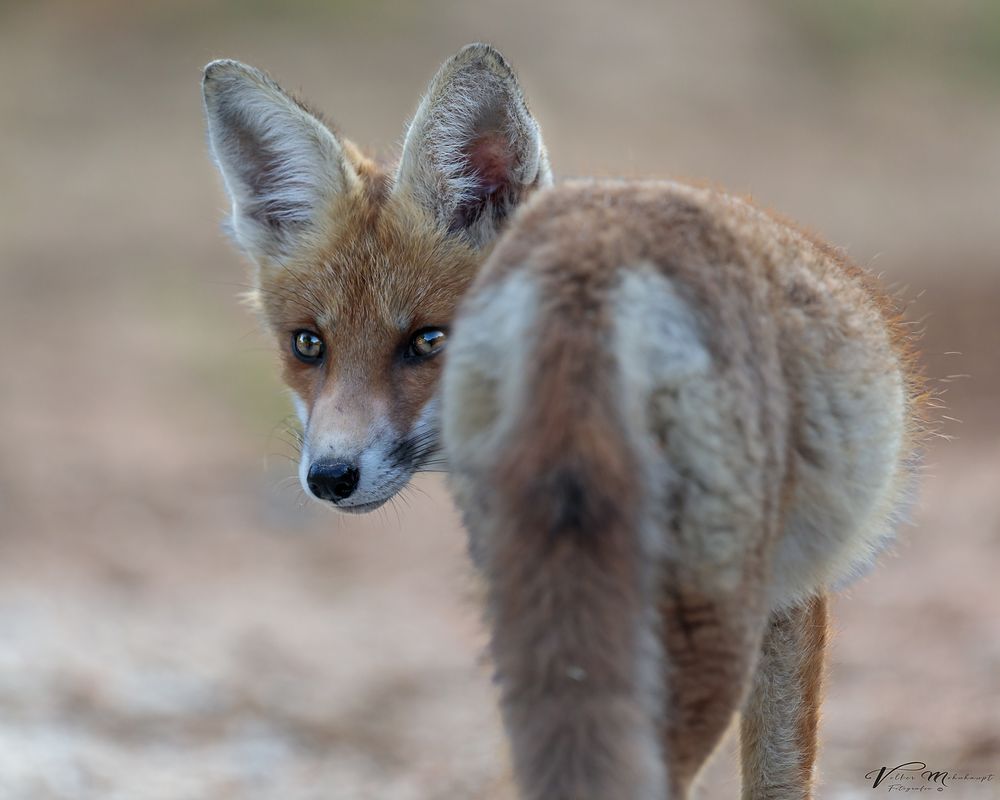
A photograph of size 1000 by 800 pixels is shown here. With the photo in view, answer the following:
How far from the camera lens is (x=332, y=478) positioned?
4.31 m

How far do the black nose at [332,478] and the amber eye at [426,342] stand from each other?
0.50 meters

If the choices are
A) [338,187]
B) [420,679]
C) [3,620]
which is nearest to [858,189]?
[420,679]

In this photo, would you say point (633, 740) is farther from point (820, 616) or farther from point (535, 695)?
point (820, 616)

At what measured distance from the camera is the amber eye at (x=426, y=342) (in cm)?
454

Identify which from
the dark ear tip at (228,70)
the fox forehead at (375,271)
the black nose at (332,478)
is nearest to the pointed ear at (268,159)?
the dark ear tip at (228,70)

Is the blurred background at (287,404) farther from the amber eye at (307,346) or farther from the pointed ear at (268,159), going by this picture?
the amber eye at (307,346)

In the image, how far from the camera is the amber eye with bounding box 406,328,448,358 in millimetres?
4535

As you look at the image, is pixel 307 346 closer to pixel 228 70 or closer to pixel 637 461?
pixel 228 70

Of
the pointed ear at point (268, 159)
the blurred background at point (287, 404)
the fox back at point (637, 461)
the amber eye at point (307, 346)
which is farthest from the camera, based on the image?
the blurred background at point (287, 404)

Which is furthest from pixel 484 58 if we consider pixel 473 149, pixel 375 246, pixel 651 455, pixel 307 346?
pixel 651 455

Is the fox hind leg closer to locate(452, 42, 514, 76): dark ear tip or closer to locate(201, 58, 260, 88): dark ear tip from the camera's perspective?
locate(452, 42, 514, 76): dark ear tip

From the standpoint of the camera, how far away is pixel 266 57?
21594 millimetres

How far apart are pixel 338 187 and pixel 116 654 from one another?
4.59 m

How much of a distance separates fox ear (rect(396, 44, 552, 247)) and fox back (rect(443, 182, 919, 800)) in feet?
4.22
